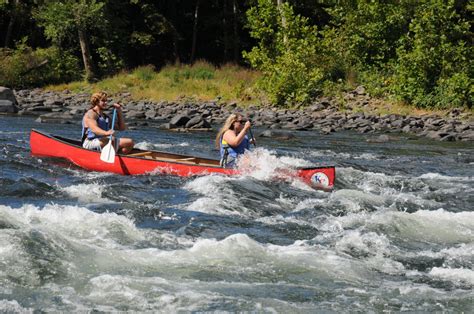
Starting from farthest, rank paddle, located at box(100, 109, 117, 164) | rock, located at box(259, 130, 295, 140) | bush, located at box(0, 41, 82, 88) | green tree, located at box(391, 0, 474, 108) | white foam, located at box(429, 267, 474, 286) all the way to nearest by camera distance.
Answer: bush, located at box(0, 41, 82, 88) → green tree, located at box(391, 0, 474, 108) → rock, located at box(259, 130, 295, 140) → paddle, located at box(100, 109, 117, 164) → white foam, located at box(429, 267, 474, 286)

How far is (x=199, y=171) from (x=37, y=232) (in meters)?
4.99

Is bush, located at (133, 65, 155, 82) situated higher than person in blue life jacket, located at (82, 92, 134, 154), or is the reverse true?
person in blue life jacket, located at (82, 92, 134, 154)

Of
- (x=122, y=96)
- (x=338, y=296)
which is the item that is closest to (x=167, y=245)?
(x=338, y=296)

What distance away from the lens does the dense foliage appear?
1083 inches

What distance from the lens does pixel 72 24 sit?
36.7 metres

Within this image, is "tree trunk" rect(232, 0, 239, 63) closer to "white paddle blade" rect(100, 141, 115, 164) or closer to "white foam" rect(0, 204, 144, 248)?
"white paddle blade" rect(100, 141, 115, 164)

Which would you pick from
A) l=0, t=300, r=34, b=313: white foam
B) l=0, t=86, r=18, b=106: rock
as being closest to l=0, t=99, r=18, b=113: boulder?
l=0, t=86, r=18, b=106: rock

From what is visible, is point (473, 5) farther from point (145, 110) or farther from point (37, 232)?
point (37, 232)

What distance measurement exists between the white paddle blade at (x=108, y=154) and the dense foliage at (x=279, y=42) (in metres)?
15.6

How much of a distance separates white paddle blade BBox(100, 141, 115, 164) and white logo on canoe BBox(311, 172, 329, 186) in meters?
3.48

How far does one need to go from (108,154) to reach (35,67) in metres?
25.2

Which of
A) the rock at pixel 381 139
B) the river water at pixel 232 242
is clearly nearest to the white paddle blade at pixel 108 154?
the river water at pixel 232 242

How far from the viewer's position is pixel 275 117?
26188 mm

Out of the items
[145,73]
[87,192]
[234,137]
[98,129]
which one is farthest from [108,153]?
[145,73]
